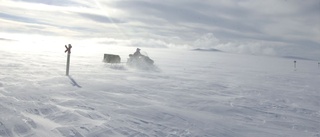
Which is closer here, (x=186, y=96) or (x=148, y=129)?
(x=148, y=129)

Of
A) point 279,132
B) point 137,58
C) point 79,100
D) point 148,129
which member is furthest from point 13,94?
point 137,58

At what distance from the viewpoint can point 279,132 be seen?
6.58 m

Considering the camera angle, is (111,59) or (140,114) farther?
(111,59)

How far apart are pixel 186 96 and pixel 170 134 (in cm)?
483

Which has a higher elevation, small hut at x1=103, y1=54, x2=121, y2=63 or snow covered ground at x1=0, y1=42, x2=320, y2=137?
small hut at x1=103, y1=54, x2=121, y2=63

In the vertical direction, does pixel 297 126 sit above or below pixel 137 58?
below

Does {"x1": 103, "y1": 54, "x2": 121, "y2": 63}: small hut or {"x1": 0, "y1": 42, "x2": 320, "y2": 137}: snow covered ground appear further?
{"x1": 103, "y1": 54, "x2": 121, "y2": 63}: small hut

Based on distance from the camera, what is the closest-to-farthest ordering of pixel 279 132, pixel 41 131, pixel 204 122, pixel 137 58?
pixel 41 131 → pixel 279 132 → pixel 204 122 → pixel 137 58

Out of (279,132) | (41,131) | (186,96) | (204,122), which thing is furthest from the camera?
(186,96)

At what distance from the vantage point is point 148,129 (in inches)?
241

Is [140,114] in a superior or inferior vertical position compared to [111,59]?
inferior

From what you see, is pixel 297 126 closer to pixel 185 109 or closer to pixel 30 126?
pixel 185 109

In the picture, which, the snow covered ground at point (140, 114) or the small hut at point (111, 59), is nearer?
the snow covered ground at point (140, 114)

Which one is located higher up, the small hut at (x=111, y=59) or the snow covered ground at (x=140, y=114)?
the small hut at (x=111, y=59)
